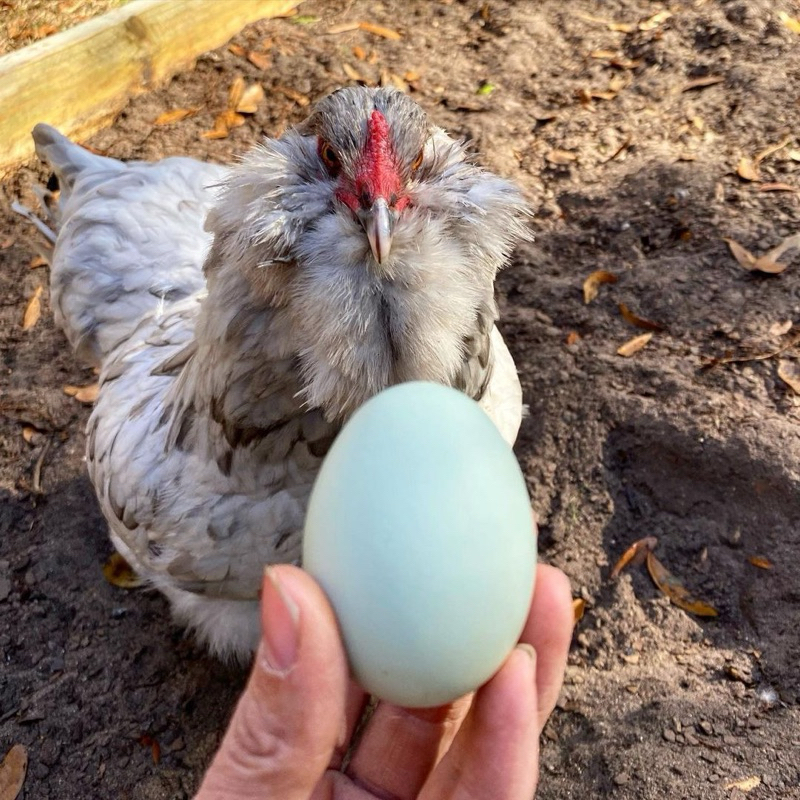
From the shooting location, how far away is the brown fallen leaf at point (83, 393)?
309cm

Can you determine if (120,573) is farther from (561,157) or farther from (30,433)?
(561,157)

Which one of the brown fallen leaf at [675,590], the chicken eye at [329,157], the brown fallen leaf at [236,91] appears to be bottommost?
the brown fallen leaf at [675,590]

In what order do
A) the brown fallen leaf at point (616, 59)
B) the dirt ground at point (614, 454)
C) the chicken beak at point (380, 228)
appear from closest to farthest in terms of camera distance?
1. the chicken beak at point (380, 228)
2. the dirt ground at point (614, 454)
3. the brown fallen leaf at point (616, 59)

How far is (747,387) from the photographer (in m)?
2.54

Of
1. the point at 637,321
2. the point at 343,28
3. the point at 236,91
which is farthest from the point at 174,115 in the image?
the point at 637,321

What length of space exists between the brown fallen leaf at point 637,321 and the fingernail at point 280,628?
84.4 inches

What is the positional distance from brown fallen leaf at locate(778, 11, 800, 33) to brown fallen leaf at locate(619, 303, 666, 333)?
83.6 inches

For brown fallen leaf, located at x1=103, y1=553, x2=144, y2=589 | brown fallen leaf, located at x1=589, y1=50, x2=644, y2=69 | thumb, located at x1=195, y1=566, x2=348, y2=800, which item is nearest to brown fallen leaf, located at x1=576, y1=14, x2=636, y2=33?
brown fallen leaf, located at x1=589, y1=50, x2=644, y2=69

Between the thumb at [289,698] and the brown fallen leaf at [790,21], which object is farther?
the brown fallen leaf at [790,21]

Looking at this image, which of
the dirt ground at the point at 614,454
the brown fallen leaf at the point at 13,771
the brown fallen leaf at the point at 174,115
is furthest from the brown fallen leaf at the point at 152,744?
→ the brown fallen leaf at the point at 174,115

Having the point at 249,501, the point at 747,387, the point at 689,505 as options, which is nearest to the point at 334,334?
the point at 249,501

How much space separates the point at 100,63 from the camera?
12.5ft

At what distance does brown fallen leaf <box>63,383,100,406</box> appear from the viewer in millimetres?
3086

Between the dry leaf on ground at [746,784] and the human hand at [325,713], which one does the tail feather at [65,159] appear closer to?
the human hand at [325,713]
